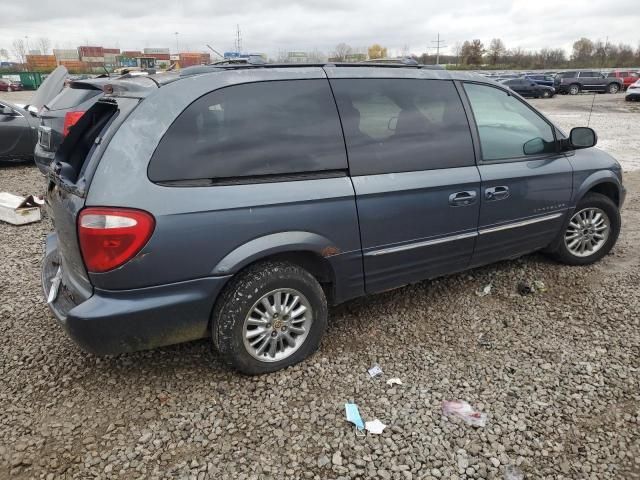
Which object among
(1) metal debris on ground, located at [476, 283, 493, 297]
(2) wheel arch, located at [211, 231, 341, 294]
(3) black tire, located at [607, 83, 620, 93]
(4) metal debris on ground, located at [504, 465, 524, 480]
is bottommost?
(4) metal debris on ground, located at [504, 465, 524, 480]

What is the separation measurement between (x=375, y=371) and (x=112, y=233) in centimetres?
174

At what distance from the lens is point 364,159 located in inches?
123

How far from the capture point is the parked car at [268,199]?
Answer: 253 cm

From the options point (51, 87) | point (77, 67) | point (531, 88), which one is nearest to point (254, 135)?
point (51, 87)

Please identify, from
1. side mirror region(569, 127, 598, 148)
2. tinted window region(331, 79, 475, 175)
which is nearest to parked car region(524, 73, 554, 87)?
side mirror region(569, 127, 598, 148)

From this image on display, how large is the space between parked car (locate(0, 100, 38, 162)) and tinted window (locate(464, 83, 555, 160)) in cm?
902

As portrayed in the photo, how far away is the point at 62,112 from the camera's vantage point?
684 centimetres

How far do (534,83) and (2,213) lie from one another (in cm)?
3275

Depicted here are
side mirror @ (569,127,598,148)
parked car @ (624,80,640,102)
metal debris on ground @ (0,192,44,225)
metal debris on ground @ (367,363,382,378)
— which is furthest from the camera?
parked car @ (624,80,640,102)

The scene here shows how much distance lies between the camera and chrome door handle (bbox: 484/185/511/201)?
12.0 feet

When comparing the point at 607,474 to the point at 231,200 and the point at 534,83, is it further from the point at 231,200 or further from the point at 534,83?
the point at 534,83

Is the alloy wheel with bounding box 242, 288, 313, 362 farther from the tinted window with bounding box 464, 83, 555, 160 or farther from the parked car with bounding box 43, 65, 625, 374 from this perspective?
the tinted window with bounding box 464, 83, 555, 160

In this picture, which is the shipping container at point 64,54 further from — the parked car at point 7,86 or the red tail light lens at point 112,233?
the red tail light lens at point 112,233

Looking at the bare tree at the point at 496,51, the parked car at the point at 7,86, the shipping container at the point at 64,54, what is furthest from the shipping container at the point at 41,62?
the bare tree at the point at 496,51
